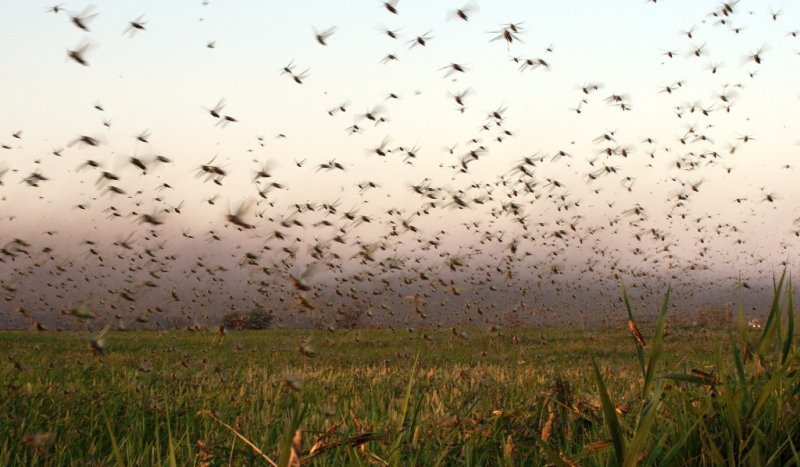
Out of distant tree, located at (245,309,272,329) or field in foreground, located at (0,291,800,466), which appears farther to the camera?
distant tree, located at (245,309,272,329)

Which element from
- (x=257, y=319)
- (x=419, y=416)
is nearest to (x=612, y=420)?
(x=419, y=416)

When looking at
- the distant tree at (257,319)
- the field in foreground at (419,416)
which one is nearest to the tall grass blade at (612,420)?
the field in foreground at (419,416)

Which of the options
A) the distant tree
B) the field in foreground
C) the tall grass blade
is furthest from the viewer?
the distant tree

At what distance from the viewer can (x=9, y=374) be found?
10328mm

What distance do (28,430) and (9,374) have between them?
A: 557cm

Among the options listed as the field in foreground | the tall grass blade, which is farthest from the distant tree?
the tall grass blade

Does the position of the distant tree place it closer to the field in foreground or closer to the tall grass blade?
the field in foreground

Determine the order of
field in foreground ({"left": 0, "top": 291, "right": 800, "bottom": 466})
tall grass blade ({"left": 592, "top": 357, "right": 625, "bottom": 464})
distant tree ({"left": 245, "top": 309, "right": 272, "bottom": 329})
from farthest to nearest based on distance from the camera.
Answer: distant tree ({"left": 245, "top": 309, "right": 272, "bottom": 329}) → field in foreground ({"left": 0, "top": 291, "right": 800, "bottom": 466}) → tall grass blade ({"left": 592, "top": 357, "right": 625, "bottom": 464})

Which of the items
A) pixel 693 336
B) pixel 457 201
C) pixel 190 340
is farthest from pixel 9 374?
pixel 693 336

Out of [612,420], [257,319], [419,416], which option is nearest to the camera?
[612,420]

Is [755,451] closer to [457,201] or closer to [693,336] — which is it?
[457,201]

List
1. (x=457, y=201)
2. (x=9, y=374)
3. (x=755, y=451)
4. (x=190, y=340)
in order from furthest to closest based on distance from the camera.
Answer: (x=190, y=340)
(x=457, y=201)
(x=9, y=374)
(x=755, y=451)

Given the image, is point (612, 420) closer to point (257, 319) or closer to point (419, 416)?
point (419, 416)

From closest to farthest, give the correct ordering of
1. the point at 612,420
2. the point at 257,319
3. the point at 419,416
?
the point at 612,420, the point at 419,416, the point at 257,319
